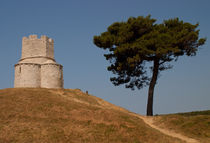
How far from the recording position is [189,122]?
2102cm

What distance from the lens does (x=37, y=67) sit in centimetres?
3525

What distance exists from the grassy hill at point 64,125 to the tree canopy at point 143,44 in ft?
33.5

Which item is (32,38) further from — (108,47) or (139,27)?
(139,27)

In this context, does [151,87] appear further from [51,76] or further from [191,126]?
[51,76]

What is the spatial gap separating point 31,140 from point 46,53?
78.7ft

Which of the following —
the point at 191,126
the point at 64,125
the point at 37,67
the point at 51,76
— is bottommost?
the point at 191,126

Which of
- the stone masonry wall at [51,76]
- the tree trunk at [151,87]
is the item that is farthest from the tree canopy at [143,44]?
the stone masonry wall at [51,76]

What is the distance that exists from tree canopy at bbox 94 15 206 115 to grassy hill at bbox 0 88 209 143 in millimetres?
10196

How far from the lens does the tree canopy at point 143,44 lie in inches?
1121

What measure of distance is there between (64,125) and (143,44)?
15584 millimetres

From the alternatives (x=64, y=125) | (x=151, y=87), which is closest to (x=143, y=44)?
(x=151, y=87)

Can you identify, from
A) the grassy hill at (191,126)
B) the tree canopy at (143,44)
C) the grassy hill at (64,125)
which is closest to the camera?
the grassy hill at (64,125)

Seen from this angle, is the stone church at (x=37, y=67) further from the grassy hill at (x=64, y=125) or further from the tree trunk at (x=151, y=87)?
the tree trunk at (x=151, y=87)

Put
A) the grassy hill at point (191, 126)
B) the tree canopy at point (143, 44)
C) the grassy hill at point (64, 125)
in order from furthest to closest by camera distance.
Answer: the tree canopy at point (143, 44) → the grassy hill at point (191, 126) → the grassy hill at point (64, 125)
